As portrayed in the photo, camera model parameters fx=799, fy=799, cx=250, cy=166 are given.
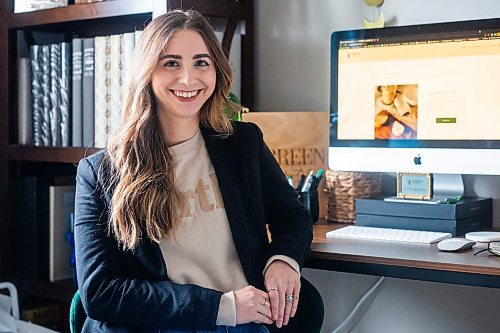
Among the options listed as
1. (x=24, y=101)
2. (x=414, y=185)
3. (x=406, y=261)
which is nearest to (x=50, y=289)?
(x=24, y=101)

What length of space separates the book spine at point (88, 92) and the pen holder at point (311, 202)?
671 millimetres

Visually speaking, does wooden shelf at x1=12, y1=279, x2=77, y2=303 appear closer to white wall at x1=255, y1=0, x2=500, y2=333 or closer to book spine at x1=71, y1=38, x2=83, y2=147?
book spine at x1=71, y1=38, x2=83, y2=147

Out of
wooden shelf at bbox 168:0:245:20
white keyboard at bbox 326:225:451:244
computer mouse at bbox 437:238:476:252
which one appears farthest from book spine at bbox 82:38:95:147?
computer mouse at bbox 437:238:476:252

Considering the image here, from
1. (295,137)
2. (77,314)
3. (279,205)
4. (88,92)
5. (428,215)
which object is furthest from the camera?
(88,92)

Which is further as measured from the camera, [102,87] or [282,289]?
[102,87]

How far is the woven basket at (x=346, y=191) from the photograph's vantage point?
212 centimetres

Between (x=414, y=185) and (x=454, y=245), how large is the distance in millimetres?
346

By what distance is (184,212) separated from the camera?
Result: 5.57ft

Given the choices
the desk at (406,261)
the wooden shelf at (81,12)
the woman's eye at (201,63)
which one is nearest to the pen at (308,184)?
the desk at (406,261)

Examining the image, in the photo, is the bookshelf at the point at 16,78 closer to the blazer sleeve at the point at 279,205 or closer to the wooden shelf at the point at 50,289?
the wooden shelf at the point at 50,289

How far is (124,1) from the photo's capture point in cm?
218

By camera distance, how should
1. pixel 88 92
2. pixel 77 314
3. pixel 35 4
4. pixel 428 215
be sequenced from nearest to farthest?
pixel 77 314 → pixel 428 215 → pixel 88 92 → pixel 35 4

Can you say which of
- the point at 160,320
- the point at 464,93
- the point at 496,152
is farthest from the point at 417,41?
the point at 160,320

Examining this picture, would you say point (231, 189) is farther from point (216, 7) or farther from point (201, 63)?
point (216, 7)
